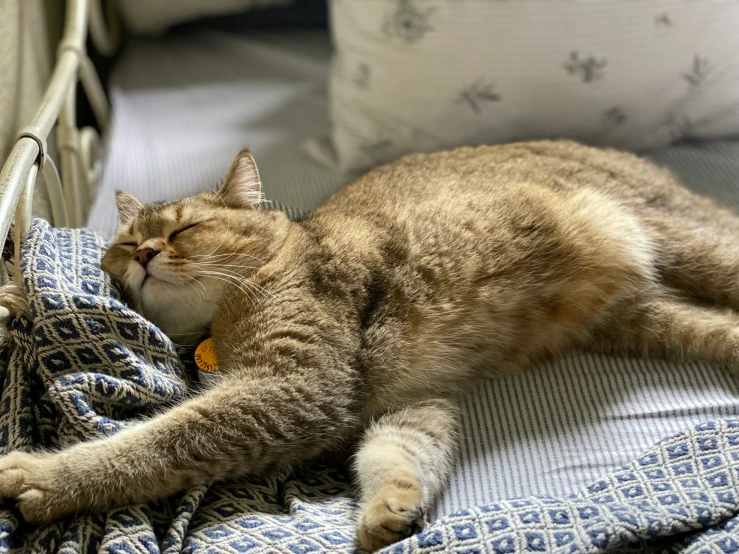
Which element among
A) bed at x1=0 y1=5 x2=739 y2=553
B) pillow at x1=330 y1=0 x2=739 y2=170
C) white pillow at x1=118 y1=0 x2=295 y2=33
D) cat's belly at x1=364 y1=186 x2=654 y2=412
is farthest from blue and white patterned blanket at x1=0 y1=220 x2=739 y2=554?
white pillow at x1=118 y1=0 x2=295 y2=33

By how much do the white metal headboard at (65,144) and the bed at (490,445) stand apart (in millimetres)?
62

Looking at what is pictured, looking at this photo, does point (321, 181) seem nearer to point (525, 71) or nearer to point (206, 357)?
point (525, 71)

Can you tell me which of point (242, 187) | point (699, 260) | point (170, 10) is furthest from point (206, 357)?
point (170, 10)

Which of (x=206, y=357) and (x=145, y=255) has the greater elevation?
(x=145, y=255)

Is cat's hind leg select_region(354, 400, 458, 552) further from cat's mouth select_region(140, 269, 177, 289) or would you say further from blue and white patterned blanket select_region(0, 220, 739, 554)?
cat's mouth select_region(140, 269, 177, 289)

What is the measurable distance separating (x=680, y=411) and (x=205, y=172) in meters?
1.29

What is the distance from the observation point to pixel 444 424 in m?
1.23

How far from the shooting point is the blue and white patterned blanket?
0.96 meters

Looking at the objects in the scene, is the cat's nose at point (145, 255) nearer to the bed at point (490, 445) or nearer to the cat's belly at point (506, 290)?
the bed at point (490, 445)

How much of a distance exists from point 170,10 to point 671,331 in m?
1.86

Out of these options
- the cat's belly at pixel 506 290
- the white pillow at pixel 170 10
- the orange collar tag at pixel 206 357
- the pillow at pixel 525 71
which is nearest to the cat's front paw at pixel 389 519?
the cat's belly at pixel 506 290

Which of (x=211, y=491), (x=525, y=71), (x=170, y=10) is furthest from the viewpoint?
(x=170, y=10)

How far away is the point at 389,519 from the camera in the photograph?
996 millimetres

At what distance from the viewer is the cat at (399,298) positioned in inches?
43.2
